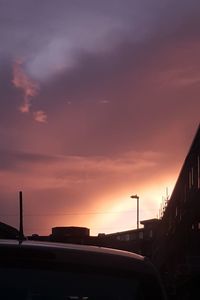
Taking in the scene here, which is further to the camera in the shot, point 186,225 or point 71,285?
point 186,225

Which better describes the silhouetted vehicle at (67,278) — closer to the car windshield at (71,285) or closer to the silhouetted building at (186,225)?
the car windshield at (71,285)

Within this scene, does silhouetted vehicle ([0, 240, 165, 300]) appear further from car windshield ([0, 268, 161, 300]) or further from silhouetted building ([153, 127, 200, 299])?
silhouetted building ([153, 127, 200, 299])

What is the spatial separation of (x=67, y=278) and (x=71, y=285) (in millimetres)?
43

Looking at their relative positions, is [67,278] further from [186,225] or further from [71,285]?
[186,225]

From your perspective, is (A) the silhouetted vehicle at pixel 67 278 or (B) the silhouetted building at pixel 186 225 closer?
(A) the silhouetted vehicle at pixel 67 278

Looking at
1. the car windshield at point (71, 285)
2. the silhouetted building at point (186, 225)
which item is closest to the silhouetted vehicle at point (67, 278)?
the car windshield at point (71, 285)

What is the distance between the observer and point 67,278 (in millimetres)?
4145

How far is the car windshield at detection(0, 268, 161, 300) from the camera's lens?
13.5 ft

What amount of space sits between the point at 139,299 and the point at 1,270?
751 millimetres

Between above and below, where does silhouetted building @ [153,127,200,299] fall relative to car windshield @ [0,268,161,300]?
above

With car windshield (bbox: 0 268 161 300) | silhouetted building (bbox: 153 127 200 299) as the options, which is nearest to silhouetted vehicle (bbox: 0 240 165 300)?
car windshield (bbox: 0 268 161 300)

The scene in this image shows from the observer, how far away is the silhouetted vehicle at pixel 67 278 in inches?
162

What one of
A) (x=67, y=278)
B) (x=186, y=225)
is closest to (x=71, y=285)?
(x=67, y=278)

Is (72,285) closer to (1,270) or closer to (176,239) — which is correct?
(1,270)
